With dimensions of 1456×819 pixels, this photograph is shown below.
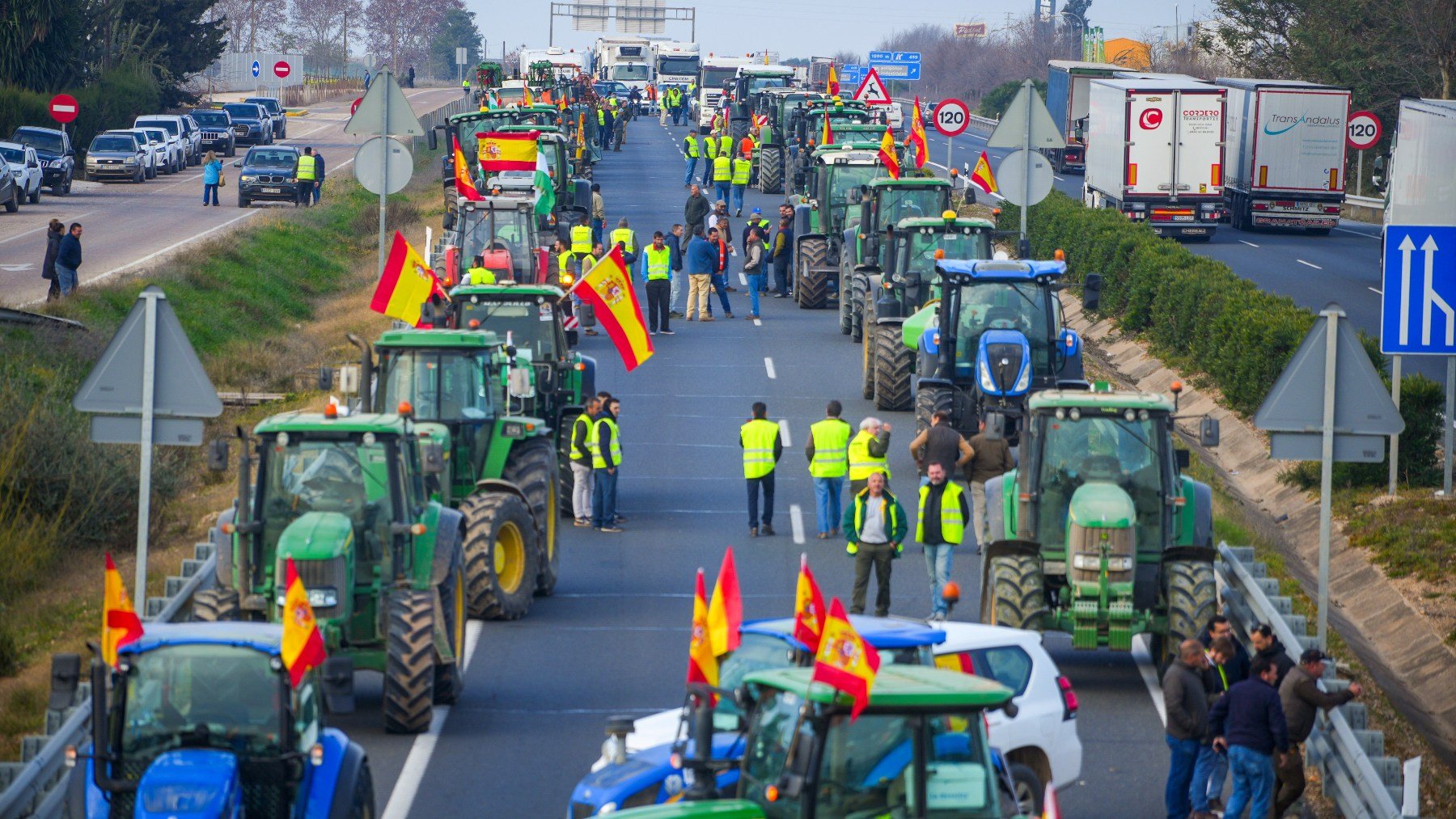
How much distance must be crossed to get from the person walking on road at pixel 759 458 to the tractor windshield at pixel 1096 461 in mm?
5087

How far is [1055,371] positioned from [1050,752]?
10890mm

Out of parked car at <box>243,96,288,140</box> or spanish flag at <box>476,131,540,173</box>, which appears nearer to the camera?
spanish flag at <box>476,131,540,173</box>

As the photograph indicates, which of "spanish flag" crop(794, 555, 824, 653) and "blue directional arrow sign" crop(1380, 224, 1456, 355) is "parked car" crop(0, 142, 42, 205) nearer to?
"blue directional arrow sign" crop(1380, 224, 1456, 355)

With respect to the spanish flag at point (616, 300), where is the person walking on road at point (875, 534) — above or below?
below

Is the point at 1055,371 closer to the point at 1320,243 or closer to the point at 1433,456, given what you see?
the point at 1433,456

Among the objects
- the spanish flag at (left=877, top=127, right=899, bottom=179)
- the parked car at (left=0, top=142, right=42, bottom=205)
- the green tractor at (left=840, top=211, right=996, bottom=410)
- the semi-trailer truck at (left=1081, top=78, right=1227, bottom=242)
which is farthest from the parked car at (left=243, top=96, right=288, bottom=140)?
the green tractor at (left=840, top=211, right=996, bottom=410)

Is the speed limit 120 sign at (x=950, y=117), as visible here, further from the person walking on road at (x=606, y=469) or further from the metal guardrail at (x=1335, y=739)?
the metal guardrail at (x=1335, y=739)

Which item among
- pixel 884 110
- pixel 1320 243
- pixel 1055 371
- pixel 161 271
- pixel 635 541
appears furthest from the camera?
pixel 884 110

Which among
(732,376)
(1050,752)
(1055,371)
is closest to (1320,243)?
(732,376)

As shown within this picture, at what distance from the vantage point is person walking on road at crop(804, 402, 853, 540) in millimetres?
19656

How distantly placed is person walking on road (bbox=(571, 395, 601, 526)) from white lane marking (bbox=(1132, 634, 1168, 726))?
641cm

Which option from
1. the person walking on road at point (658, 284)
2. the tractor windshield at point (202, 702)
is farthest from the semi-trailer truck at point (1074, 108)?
the tractor windshield at point (202, 702)

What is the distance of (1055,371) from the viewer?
2227 centimetres

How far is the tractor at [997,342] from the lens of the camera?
22.0 meters
